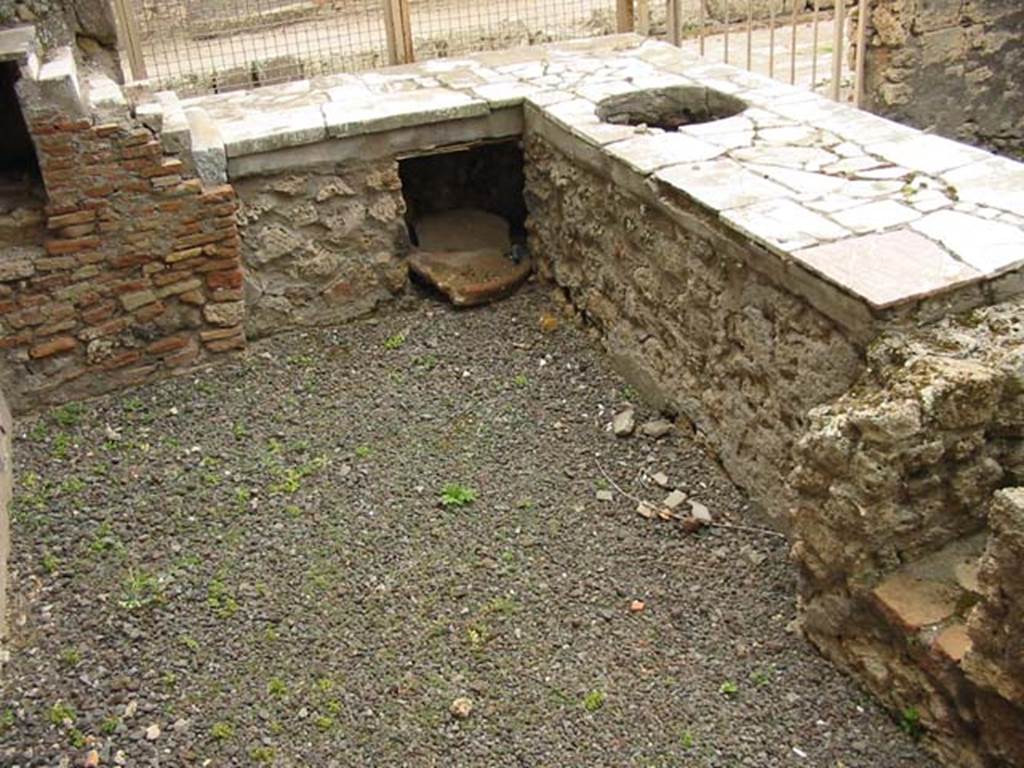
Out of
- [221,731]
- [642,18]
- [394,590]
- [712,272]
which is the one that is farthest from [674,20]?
[221,731]

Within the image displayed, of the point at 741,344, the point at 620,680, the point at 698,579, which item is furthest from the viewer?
the point at 741,344

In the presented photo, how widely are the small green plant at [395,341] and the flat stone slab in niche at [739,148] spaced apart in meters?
0.97

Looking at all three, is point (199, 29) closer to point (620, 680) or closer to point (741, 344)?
point (741, 344)

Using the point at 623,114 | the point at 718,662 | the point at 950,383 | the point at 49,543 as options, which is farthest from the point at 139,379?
the point at 950,383

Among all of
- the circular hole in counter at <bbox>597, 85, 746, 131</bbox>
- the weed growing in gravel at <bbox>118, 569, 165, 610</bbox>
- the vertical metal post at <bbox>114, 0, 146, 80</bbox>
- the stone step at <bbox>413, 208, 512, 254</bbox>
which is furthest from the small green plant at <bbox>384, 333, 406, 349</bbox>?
the vertical metal post at <bbox>114, 0, 146, 80</bbox>

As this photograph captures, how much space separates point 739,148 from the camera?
483cm

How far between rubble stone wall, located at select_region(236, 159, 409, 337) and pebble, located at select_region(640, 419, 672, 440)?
1.83m

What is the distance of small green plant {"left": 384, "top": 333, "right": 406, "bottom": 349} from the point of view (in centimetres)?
558

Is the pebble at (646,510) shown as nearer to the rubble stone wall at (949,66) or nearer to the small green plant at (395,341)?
the small green plant at (395,341)

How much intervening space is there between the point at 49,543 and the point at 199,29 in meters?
3.71

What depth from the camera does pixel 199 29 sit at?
6609mm

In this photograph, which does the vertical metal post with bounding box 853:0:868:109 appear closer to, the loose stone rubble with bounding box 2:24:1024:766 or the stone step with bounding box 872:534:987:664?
the loose stone rubble with bounding box 2:24:1024:766

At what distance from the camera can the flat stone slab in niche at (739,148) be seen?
3613mm

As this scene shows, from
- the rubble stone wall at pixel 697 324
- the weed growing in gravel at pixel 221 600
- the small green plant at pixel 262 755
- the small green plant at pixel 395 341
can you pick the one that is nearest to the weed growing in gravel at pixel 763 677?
the rubble stone wall at pixel 697 324
